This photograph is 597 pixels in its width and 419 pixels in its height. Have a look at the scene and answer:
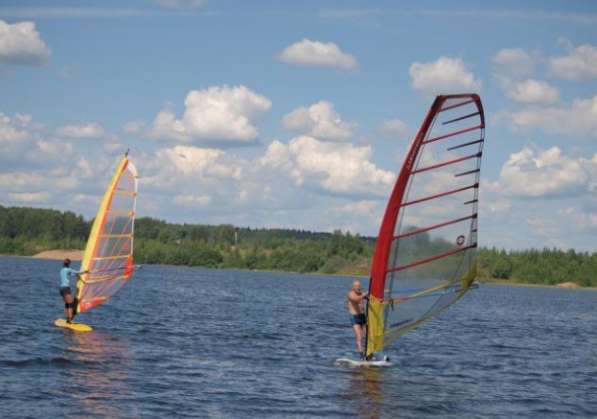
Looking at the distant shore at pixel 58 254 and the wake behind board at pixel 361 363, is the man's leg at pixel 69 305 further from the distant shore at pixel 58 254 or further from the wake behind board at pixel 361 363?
the distant shore at pixel 58 254

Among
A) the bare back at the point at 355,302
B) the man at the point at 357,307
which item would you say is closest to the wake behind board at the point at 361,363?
the man at the point at 357,307

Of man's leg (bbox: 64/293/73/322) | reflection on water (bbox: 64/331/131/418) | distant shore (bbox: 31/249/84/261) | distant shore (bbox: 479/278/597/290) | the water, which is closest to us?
reflection on water (bbox: 64/331/131/418)

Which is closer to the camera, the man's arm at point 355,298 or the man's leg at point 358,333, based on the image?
the man's arm at point 355,298

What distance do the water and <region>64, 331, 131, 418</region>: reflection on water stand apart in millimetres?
34

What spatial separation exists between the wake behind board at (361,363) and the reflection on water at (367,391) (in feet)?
1.03

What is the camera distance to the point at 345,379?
18.9 metres

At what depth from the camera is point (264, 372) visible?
19.9 m

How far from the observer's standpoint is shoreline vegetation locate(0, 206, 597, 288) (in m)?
141

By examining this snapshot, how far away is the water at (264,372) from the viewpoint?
1594cm

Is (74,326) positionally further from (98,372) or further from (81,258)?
(81,258)

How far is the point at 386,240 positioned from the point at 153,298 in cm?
3147

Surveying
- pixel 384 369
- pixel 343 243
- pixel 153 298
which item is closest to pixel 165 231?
pixel 343 243

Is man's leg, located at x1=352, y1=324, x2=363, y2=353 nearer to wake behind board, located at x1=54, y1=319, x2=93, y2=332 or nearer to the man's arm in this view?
the man's arm

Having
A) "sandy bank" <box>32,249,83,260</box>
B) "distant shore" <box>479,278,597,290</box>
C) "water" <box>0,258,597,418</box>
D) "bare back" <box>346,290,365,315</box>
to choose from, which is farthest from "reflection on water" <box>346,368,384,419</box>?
"sandy bank" <box>32,249,83,260</box>
